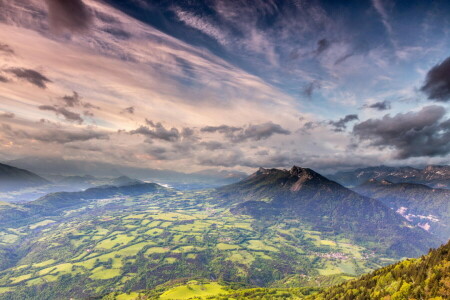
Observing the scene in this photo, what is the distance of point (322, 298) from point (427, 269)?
84.5m

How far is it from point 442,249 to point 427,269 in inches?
882

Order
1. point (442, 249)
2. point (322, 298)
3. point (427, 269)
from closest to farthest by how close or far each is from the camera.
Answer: point (427, 269), point (442, 249), point (322, 298)

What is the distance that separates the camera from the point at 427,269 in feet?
405

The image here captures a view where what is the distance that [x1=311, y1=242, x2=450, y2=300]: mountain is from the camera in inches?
4102

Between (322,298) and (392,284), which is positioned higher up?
(392,284)

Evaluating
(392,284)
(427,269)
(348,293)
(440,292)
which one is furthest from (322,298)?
(440,292)

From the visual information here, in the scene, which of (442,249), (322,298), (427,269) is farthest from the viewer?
(322,298)

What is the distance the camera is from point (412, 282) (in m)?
123

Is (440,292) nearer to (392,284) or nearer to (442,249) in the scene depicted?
(392,284)

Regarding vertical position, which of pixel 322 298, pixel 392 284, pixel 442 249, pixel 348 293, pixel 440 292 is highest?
pixel 442 249

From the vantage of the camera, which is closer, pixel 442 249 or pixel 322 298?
pixel 442 249

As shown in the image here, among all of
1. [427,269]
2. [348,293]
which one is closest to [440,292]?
[427,269]

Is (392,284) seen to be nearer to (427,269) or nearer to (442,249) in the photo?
(427,269)

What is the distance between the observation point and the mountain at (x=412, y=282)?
104200 millimetres
